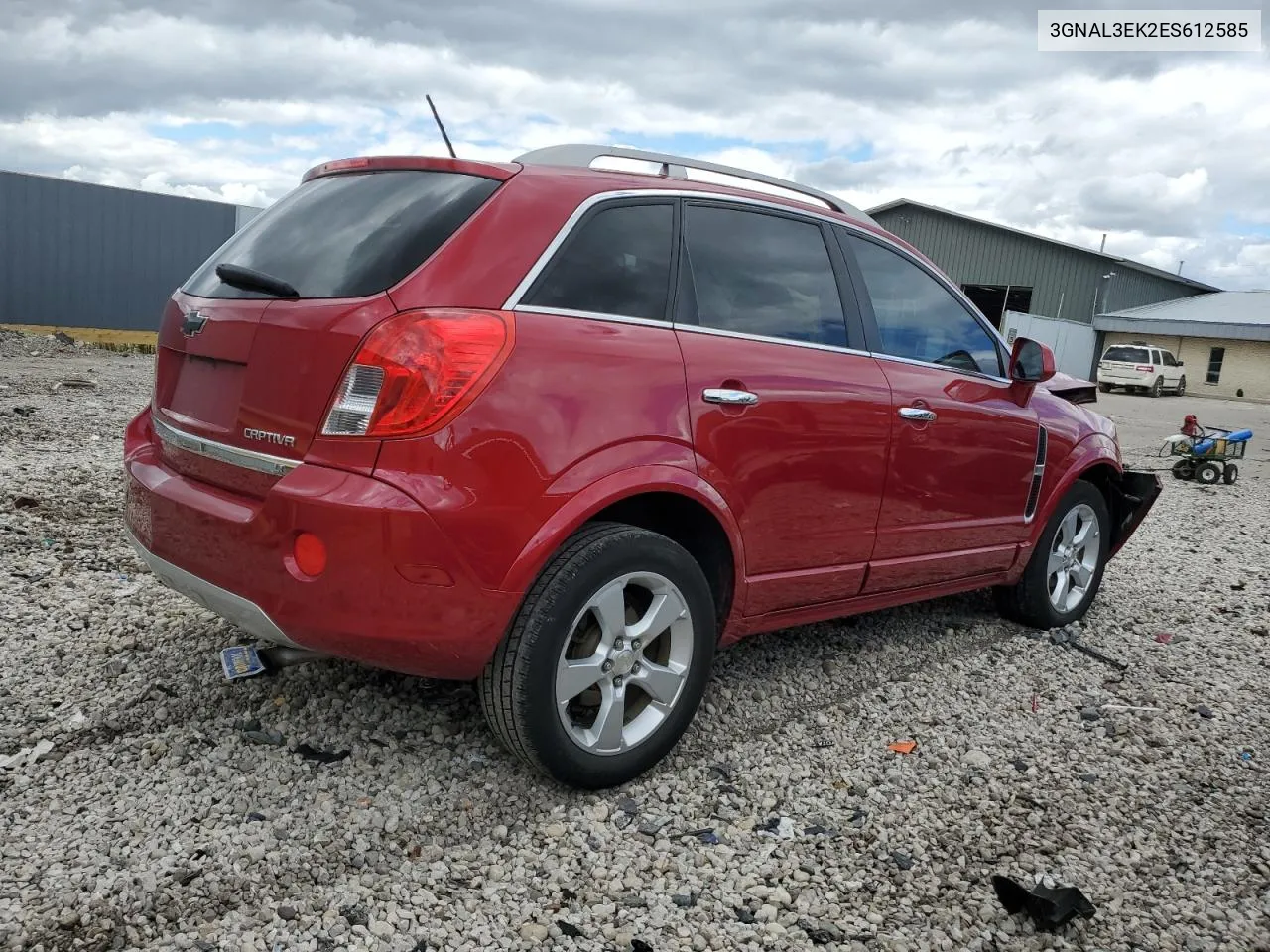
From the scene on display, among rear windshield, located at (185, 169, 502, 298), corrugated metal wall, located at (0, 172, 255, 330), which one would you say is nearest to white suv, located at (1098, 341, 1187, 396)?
corrugated metal wall, located at (0, 172, 255, 330)

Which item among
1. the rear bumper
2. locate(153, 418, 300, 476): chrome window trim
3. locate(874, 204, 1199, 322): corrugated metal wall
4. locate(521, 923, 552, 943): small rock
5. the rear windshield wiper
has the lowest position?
locate(521, 923, 552, 943): small rock

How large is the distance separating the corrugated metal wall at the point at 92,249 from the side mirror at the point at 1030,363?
17.4m

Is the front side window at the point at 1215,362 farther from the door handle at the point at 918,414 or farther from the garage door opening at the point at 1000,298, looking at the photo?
the door handle at the point at 918,414

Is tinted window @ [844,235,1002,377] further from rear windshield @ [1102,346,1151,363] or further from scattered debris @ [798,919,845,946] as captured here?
rear windshield @ [1102,346,1151,363]

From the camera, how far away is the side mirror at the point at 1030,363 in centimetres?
420

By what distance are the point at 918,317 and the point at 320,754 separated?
2.72 meters

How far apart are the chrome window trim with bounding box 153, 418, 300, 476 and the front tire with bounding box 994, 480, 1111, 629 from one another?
11.5 feet

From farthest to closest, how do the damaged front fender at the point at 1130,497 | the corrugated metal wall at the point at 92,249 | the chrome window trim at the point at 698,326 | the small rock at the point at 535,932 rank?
the corrugated metal wall at the point at 92,249, the damaged front fender at the point at 1130,497, the chrome window trim at the point at 698,326, the small rock at the point at 535,932

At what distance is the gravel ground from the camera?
93.2 inches

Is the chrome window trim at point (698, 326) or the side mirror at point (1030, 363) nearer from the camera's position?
the chrome window trim at point (698, 326)

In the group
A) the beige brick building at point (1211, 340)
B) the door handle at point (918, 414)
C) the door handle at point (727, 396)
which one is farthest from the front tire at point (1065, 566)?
the beige brick building at point (1211, 340)

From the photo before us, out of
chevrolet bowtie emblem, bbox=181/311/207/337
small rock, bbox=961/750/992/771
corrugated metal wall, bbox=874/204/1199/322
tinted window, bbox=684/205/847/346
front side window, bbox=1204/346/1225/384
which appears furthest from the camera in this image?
corrugated metal wall, bbox=874/204/1199/322

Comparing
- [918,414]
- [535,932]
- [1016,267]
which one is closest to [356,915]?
[535,932]

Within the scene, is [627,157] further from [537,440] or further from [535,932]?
[535,932]
